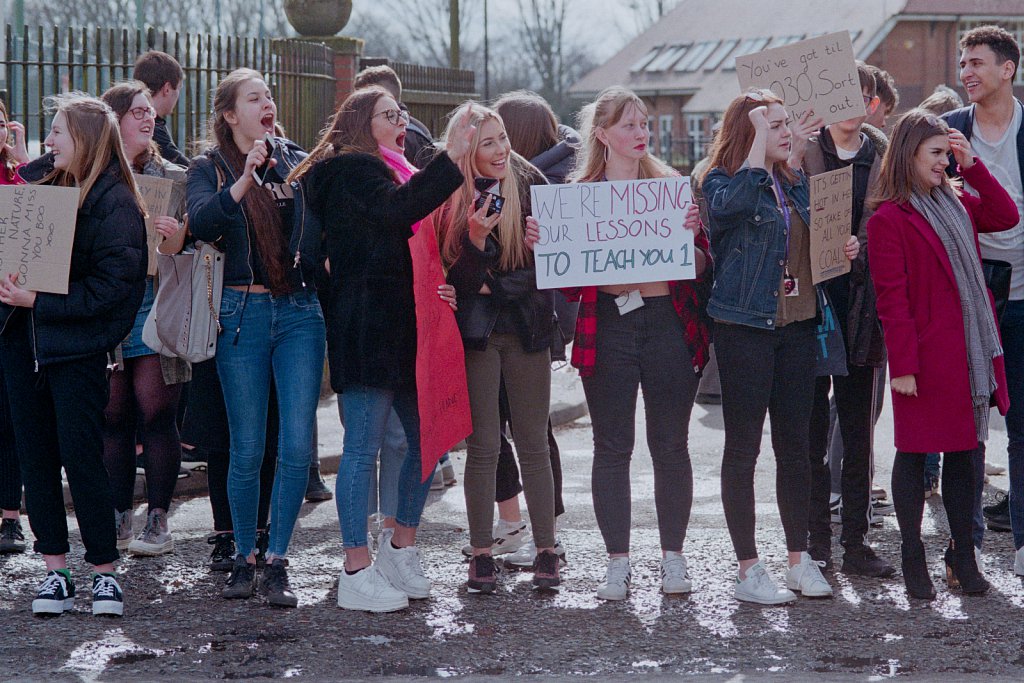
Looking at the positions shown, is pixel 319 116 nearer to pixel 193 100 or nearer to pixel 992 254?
pixel 193 100

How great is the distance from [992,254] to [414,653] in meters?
3.09

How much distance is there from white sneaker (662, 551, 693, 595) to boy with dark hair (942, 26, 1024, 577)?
4.31ft

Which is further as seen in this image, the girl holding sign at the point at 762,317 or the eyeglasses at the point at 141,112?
the eyeglasses at the point at 141,112

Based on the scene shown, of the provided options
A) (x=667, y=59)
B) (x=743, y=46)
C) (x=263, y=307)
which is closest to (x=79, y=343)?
(x=263, y=307)

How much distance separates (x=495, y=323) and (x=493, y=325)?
2 centimetres

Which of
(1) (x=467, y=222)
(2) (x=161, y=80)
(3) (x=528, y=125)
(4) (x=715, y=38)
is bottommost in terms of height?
(1) (x=467, y=222)

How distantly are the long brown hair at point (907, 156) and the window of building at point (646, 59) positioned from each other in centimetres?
5076

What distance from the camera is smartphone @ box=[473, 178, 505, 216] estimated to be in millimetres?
5301

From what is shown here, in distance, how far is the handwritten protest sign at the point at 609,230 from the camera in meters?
5.34

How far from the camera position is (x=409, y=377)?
5367 millimetres

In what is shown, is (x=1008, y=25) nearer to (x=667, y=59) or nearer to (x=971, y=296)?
(x=667, y=59)

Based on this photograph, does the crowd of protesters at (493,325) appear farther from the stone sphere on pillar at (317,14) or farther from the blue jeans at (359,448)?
the stone sphere on pillar at (317,14)

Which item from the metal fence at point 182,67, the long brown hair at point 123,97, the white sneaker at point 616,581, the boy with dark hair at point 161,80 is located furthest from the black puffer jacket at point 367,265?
the metal fence at point 182,67

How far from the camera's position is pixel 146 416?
6.20 m
